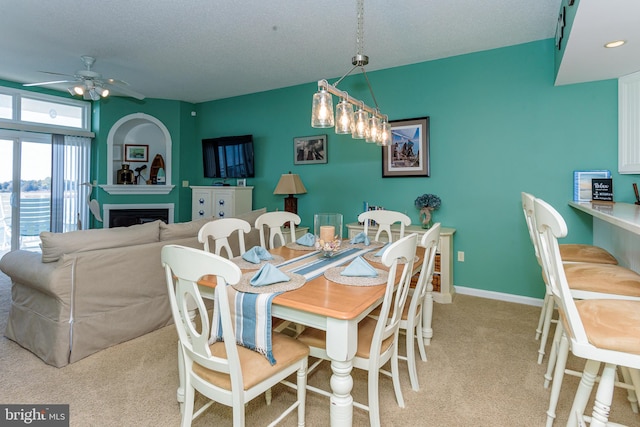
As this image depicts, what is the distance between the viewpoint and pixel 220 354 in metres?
1.38

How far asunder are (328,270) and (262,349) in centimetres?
56

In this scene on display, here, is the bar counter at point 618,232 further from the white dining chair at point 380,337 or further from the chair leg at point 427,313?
the chair leg at point 427,313

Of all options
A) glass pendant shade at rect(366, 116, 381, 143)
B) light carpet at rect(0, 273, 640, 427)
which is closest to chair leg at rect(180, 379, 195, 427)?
light carpet at rect(0, 273, 640, 427)

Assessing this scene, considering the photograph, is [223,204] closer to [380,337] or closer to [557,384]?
[380,337]

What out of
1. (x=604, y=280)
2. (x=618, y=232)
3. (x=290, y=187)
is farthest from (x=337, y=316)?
(x=290, y=187)

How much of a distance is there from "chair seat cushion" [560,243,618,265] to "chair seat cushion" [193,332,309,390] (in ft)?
6.20

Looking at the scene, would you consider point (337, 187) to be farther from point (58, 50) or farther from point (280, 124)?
point (58, 50)

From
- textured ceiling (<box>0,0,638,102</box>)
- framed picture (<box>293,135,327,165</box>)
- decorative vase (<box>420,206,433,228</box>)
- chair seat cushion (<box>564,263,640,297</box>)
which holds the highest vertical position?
textured ceiling (<box>0,0,638,102</box>)

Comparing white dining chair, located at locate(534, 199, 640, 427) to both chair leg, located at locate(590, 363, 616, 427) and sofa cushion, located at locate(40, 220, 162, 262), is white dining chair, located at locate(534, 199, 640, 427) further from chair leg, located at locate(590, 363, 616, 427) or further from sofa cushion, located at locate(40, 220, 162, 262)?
sofa cushion, located at locate(40, 220, 162, 262)

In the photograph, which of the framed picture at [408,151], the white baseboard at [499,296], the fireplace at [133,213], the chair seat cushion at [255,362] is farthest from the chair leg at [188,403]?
the fireplace at [133,213]

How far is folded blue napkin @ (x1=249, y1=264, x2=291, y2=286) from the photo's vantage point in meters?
1.53

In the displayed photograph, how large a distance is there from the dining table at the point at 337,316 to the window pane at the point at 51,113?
5614 millimetres

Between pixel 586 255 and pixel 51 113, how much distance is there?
676 cm

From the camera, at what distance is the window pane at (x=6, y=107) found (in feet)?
15.2
